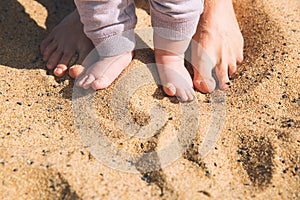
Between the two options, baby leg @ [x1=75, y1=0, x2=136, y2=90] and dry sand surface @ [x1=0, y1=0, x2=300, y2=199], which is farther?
baby leg @ [x1=75, y1=0, x2=136, y2=90]

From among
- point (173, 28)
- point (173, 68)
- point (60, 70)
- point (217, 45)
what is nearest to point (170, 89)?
point (173, 68)

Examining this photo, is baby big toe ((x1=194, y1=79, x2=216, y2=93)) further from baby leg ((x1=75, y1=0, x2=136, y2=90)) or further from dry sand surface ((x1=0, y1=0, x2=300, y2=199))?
baby leg ((x1=75, y1=0, x2=136, y2=90))

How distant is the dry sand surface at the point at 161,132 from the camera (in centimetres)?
135

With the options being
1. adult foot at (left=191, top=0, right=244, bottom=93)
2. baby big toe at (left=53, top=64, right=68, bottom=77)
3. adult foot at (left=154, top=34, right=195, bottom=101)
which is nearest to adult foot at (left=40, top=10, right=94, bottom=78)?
baby big toe at (left=53, top=64, right=68, bottom=77)

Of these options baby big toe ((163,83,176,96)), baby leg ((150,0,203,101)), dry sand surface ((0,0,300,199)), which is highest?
baby leg ((150,0,203,101))

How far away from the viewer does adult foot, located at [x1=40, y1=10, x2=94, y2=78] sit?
73.1 inches

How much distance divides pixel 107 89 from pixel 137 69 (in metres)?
0.16

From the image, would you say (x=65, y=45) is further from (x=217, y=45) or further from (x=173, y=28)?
(x=217, y=45)

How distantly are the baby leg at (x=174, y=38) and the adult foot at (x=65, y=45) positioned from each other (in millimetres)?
359

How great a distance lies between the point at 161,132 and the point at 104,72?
37 centimetres

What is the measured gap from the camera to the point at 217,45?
1.84 meters

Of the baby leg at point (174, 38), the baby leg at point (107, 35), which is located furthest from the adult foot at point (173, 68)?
the baby leg at point (107, 35)

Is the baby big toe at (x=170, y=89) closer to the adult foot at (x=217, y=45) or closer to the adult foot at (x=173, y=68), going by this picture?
the adult foot at (x=173, y=68)

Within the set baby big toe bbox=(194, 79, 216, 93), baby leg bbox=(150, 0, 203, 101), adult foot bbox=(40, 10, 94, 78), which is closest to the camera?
baby leg bbox=(150, 0, 203, 101)
